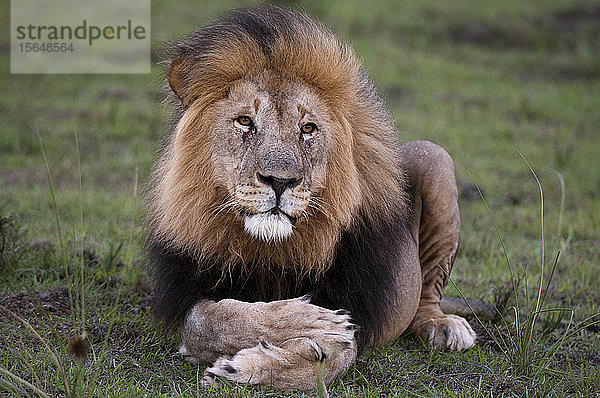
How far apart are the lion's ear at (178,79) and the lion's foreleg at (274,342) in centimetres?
83

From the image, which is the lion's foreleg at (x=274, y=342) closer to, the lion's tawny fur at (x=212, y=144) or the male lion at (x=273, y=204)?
the male lion at (x=273, y=204)

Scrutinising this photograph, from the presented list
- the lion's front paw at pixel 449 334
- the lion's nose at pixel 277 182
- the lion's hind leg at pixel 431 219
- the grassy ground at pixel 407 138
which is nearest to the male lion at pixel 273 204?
the lion's nose at pixel 277 182

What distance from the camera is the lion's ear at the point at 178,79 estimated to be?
10.6 feet

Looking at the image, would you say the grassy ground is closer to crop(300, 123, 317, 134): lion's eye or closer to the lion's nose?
the lion's nose

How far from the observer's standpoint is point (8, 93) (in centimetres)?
937

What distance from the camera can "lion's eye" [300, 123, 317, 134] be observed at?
10.1 feet

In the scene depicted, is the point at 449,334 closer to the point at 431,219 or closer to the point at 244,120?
the point at 431,219

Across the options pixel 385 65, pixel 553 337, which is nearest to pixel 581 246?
pixel 553 337

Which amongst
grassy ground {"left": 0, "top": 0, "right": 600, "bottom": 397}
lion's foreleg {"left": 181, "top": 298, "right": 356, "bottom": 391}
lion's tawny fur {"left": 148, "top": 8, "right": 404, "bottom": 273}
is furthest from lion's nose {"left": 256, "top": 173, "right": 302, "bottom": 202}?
grassy ground {"left": 0, "top": 0, "right": 600, "bottom": 397}

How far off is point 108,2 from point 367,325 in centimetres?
934

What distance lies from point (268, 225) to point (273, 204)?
0.27ft

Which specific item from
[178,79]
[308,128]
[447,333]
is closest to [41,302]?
[178,79]

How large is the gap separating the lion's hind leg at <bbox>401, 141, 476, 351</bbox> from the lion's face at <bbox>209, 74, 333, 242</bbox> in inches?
41.1

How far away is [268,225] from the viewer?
9.57 feet
